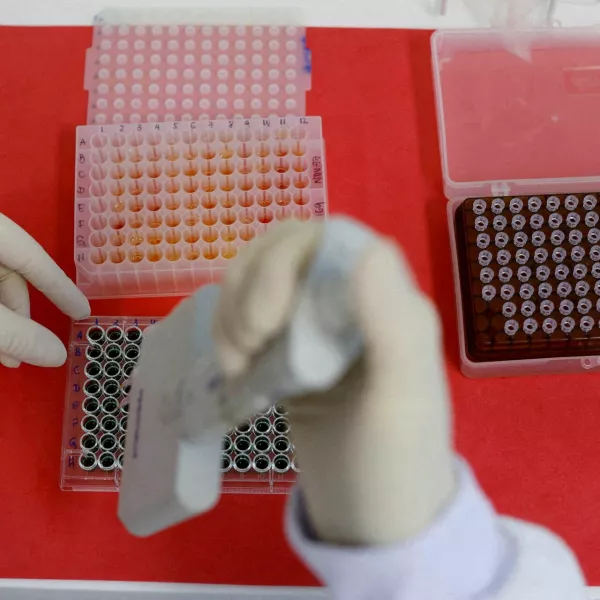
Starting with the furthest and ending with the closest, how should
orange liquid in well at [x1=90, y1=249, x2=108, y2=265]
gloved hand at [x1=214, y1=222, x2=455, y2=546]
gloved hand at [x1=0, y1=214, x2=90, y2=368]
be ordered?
orange liquid in well at [x1=90, y1=249, x2=108, y2=265] → gloved hand at [x1=0, y1=214, x2=90, y2=368] → gloved hand at [x1=214, y1=222, x2=455, y2=546]

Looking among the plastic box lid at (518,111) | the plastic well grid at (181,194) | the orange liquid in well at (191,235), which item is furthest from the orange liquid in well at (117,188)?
the plastic box lid at (518,111)

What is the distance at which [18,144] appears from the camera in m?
0.98

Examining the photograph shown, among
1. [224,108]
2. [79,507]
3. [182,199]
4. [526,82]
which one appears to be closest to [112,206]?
[182,199]

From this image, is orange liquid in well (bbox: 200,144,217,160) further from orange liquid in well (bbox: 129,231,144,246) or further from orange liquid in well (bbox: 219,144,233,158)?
orange liquid in well (bbox: 129,231,144,246)

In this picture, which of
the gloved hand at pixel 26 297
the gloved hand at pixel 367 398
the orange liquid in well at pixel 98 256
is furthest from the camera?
the orange liquid in well at pixel 98 256

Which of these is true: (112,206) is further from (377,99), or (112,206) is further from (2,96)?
(377,99)

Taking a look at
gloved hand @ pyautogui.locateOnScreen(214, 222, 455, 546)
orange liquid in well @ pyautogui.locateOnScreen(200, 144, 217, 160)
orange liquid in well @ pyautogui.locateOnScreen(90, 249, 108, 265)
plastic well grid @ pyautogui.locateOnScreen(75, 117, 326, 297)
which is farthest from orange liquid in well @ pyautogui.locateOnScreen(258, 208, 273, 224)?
gloved hand @ pyautogui.locateOnScreen(214, 222, 455, 546)

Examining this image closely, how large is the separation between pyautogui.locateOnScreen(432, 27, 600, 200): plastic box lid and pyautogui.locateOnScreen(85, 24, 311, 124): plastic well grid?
0.22 metres

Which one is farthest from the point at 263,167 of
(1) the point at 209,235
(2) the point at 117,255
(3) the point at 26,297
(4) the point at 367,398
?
(4) the point at 367,398

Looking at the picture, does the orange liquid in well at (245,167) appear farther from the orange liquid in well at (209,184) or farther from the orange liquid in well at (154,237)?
the orange liquid in well at (154,237)

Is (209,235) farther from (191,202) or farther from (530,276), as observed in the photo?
(530,276)

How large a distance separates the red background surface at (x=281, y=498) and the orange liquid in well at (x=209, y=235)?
109 mm

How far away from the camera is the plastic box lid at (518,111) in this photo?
38.1 inches

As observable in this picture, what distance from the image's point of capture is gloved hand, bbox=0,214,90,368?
2.59 feet
